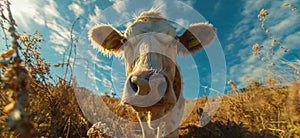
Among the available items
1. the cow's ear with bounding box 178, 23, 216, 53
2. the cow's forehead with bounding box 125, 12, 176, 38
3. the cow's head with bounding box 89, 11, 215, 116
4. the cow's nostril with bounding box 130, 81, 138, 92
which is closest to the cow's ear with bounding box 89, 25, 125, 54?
the cow's head with bounding box 89, 11, 215, 116

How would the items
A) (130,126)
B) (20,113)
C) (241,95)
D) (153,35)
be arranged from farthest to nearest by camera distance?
(241,95) < (130,126) < (153,35) < (20,113)

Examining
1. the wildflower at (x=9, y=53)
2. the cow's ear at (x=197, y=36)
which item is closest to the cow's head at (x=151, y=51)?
the cow's ear at (x=197, y=36)

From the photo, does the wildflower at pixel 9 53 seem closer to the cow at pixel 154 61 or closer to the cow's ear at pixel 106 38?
the cow at pixel 154 61

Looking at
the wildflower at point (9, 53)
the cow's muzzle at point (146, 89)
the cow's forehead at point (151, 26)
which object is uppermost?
the cow's forehead at point (151, 26)

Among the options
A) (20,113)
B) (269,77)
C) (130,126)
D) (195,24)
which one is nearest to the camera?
(20,113)

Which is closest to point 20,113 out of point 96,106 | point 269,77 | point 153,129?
point 153,129

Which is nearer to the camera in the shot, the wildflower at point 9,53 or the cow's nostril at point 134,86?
the wildflower at point 9,53

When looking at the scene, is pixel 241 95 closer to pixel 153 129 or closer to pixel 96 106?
pixel 153 129

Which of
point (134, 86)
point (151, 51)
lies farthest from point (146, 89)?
point (151, 51)
